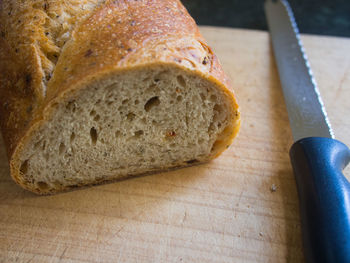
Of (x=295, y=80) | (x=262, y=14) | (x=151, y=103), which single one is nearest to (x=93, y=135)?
(x=151, y=103)

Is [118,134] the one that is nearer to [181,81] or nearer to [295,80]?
[181,81]

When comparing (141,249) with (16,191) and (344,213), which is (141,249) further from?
(344,213)

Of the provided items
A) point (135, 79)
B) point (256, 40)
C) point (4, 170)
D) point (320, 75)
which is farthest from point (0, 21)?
point (320, 75)

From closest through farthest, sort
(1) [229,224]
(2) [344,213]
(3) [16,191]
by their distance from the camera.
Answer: (2) [344,213], (1) [229,224], (3) [16,191]

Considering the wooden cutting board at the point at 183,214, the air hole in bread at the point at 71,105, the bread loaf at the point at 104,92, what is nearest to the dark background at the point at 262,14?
the wooden cutting board at the point at 183,214

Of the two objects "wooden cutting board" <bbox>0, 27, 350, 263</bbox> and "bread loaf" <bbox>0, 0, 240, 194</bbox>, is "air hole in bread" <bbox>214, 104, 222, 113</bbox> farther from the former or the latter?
"wooden cutting board" <bbox>0, 27, 350, 263</bbox>

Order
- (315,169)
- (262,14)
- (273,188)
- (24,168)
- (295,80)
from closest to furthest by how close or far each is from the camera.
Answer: (315,169), (24,168), (273,188), (295,80), (262,14)

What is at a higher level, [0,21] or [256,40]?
[0,21]

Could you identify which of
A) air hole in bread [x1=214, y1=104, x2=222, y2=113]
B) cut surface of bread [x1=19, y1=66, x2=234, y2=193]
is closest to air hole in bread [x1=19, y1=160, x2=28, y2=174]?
cut surface of bread [x1=19, y1=66, x2=234, y2=193]
